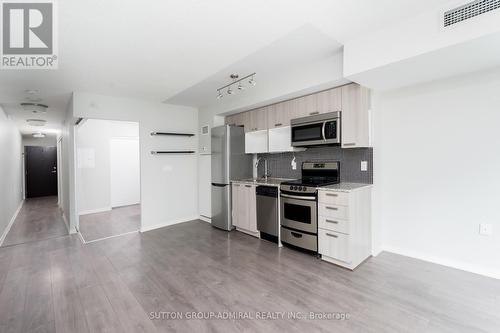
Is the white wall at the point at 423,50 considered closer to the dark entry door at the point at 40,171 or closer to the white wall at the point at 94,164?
the white wall at the point at 94,164

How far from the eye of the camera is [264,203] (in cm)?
362

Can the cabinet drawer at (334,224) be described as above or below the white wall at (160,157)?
below

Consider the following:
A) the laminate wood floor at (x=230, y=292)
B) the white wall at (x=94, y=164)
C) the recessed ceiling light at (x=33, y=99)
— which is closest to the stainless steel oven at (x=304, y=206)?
the laminate wood floor at (x=230, y=292)

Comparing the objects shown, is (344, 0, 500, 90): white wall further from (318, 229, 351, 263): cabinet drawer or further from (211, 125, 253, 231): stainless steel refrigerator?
(211, 125, 253, 231): stainless steel refrigerator

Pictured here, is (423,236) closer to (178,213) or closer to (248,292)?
(248,292)

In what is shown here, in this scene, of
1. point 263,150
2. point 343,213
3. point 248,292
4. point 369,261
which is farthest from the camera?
point 263,150

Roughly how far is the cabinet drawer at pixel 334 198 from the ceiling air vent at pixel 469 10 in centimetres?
174

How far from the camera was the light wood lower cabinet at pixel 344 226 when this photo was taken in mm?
2641

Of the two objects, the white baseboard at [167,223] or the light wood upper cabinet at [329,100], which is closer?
the light wood upper cabinet at [329,100]

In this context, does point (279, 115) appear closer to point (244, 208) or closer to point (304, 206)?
point (304, 206)

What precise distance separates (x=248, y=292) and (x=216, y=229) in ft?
7.28

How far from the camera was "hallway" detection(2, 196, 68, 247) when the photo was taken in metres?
4.03

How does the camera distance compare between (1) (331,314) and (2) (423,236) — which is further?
(2) (423,236)

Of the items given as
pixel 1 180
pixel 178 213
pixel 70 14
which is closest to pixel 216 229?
pixel 178 213
